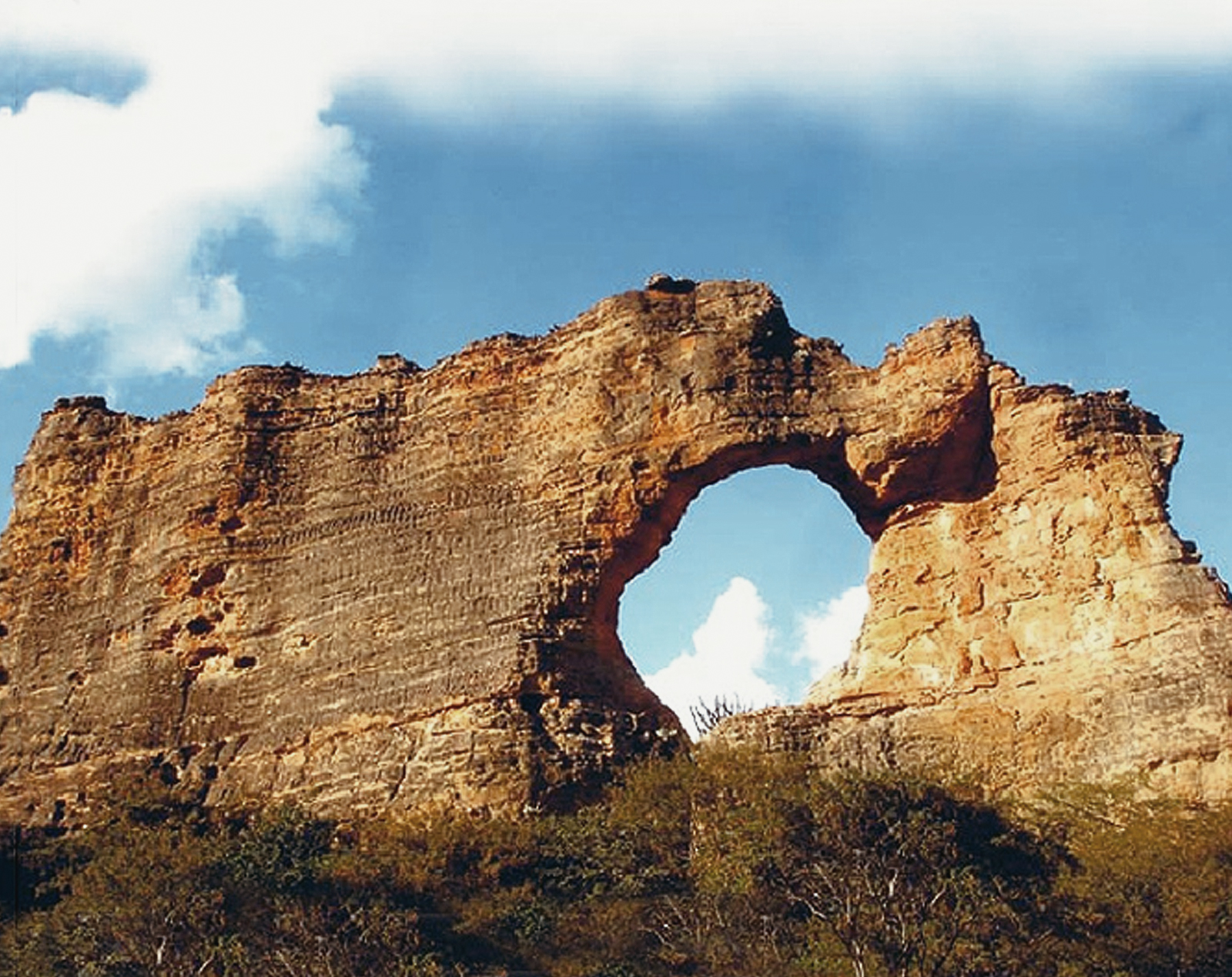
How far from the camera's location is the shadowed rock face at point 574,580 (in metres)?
27.3

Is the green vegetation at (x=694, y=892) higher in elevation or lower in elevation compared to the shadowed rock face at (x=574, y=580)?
lower

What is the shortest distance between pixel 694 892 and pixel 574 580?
637 centimetres

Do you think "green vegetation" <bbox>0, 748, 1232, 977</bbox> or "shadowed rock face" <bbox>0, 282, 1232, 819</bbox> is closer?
"green vegetation" <bbox>0, 748, 1232, 977</bbox>

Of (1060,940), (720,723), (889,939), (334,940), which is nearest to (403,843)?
(334,940)

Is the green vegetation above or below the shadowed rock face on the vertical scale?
below

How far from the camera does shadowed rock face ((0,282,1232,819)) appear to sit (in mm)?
27297

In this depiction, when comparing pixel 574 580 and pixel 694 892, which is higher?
pixel 574 580

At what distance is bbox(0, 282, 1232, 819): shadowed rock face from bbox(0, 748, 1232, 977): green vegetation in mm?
1416

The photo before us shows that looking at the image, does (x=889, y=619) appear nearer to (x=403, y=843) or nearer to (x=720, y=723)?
(x=720, y=723)

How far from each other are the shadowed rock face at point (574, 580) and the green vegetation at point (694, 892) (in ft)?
4.65

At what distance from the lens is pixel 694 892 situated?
25.2 meters

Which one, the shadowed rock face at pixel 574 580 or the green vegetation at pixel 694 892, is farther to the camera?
the shadowed rock face at pixel 574 580

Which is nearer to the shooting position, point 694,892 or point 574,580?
point 694,892

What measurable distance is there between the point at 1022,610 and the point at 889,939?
8075 millimetres
